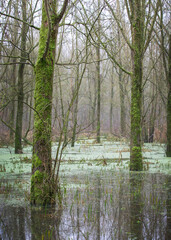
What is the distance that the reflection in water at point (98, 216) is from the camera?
2.70 meters

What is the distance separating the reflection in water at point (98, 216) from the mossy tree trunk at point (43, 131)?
0.23 meters

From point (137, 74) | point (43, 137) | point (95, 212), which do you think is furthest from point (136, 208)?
point (137, 74)

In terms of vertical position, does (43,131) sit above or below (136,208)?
above

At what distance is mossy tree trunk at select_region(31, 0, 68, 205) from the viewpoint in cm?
350

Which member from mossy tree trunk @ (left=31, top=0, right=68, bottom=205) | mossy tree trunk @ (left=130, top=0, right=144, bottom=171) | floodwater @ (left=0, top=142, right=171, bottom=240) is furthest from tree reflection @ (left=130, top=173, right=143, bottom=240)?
mossy tree trunk @ (left=31, top=0, right=68, bottom=205)

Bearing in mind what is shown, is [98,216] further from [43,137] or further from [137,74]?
[137,74]

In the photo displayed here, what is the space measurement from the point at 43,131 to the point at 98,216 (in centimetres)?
126

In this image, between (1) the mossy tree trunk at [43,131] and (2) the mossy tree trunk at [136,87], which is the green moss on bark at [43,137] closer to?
(1) the mossy tree trunk at [43,131]

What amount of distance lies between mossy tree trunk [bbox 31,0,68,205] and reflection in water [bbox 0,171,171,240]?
23cm

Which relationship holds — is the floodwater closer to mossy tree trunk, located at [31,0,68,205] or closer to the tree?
mossy tree trunk, located at [31,0,68,205]

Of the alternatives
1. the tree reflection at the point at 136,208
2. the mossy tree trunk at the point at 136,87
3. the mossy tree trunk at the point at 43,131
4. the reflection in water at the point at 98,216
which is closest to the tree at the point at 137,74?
the mossy tree trunk at the point at 136,87

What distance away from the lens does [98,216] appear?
319 cm

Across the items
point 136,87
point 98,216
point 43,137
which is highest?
point 136,87

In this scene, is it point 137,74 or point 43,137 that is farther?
point 137,74
